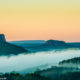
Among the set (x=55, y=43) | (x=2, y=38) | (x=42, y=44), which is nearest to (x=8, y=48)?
(x=2, y=38)

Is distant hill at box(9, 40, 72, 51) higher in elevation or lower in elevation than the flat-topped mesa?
lower

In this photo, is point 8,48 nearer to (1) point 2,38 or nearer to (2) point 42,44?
(1) point 2,38

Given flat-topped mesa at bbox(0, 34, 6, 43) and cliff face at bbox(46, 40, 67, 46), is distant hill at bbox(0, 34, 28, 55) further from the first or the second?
cliff face at bbox(46, 40, 67, 46)

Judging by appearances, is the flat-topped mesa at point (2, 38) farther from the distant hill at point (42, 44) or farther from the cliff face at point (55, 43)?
the cliff face at point (55, 43)

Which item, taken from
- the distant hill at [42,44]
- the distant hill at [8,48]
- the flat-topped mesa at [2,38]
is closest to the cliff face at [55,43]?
the distant hill at [42,44]

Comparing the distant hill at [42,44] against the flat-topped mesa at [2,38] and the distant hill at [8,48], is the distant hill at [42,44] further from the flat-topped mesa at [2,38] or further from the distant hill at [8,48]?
the flat-topped mesa at [2,38]

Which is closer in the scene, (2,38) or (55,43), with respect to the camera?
(2,38)

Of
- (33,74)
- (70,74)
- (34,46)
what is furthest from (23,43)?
(70,74)

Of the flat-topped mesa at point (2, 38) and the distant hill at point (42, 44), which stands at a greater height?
the flat-topped mesa at point (2, 38)

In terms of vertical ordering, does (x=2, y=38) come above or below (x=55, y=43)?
above

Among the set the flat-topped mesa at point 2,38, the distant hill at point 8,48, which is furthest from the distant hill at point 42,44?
the flat-topped mesa at point 2,38

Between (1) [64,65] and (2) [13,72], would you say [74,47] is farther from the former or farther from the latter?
(2) [13,72]

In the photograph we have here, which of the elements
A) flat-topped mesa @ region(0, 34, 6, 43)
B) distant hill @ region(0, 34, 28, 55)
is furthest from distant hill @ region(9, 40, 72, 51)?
flat-topped mesa @ region(0, 34, 6, 43)

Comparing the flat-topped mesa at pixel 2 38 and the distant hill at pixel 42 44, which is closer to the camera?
the flat-topped mesa at pixel 2 38
